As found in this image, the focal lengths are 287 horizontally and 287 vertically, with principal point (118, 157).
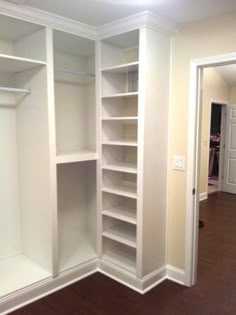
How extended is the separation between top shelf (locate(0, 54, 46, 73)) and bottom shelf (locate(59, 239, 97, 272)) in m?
2.01

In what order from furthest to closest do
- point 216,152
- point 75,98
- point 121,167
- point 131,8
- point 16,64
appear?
point 216,152 → point 75,98 → point 121,167 → point 16,64 → point 131,8

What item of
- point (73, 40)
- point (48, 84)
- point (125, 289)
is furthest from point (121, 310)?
point (73, 40)

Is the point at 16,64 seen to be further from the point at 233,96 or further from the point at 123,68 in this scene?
the point at 233,96

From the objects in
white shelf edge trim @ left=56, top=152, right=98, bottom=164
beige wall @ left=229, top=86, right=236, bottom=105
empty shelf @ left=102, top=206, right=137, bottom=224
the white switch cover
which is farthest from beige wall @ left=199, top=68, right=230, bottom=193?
white shelf edge trim @ left=56, top=152, right=98, bottom=164

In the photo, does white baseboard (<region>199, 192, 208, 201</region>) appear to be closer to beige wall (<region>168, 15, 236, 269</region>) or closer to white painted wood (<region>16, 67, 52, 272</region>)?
beige wall (<region>168, 15, 236, 269</region>)

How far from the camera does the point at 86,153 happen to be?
304 cm

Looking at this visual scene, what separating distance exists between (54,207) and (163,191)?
1.09m

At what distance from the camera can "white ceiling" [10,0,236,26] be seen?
2203 millimetres

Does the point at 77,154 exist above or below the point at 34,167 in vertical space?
above

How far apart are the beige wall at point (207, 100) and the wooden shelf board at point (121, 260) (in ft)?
11.2

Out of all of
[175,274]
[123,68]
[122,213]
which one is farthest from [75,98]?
[175,274]

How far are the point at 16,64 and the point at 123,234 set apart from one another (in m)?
2.00

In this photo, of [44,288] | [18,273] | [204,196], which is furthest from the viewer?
[204,196]

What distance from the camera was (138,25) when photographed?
252cm
